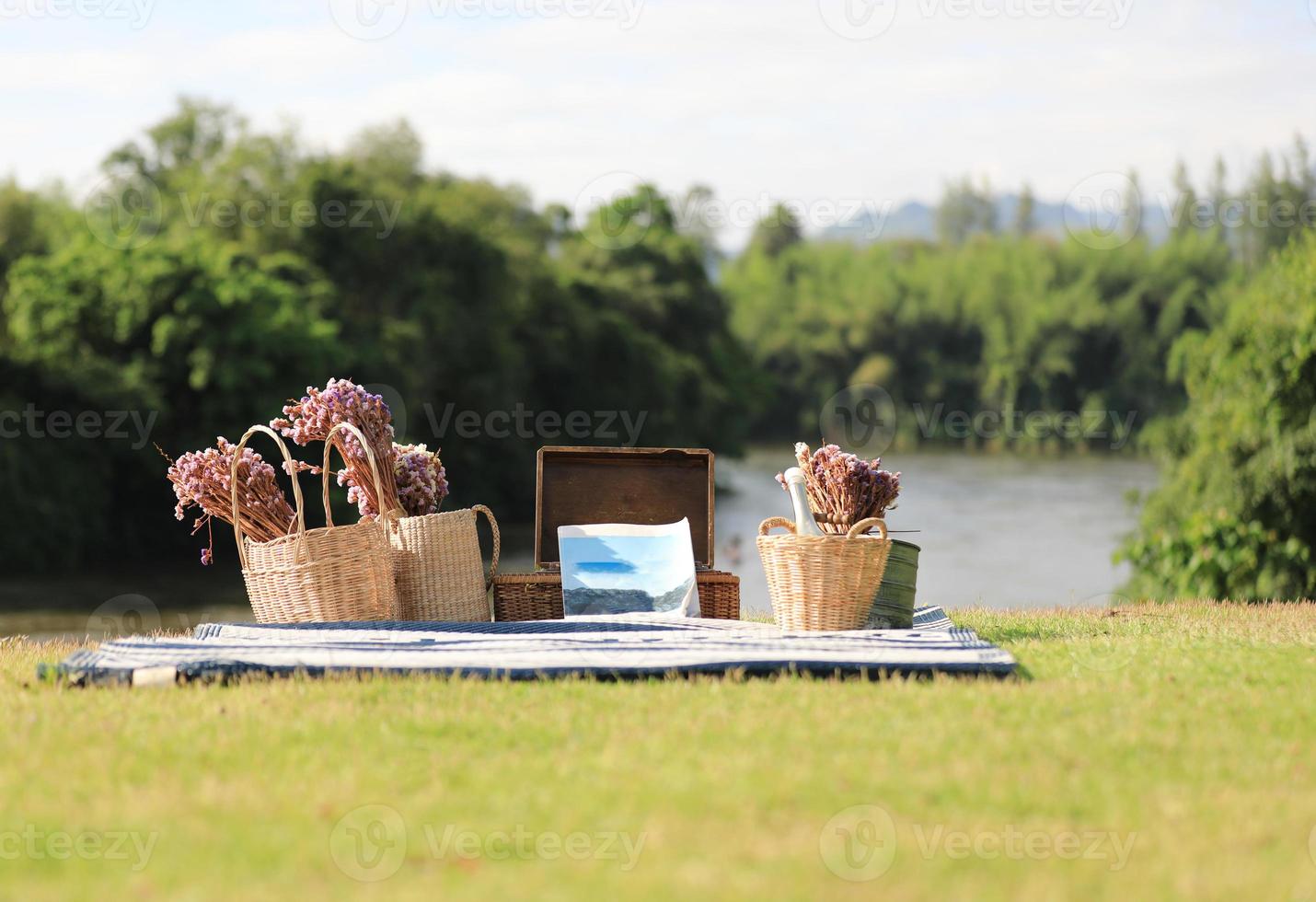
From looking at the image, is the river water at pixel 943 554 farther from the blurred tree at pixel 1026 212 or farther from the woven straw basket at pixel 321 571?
the blurred tree at pixel 1026 212

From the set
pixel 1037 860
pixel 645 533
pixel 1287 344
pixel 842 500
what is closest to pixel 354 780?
pixel 1037 860

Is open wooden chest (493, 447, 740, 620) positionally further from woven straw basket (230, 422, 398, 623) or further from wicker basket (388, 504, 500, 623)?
woven straw basket (230, 422, 398, 623)

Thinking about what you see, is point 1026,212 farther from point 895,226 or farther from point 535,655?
point 535,655

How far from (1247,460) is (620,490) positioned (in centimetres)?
1089

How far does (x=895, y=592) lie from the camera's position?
685 cm

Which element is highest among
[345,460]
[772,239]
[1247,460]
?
[772,239]

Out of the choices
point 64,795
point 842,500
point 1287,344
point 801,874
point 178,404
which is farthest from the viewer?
point 178,404

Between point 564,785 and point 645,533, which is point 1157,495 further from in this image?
point 564,785

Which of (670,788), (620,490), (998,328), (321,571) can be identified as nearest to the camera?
(670,788)

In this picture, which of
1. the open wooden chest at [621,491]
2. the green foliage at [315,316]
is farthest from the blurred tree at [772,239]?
the open wooden chest at [621,491]

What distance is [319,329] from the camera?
2839 cm

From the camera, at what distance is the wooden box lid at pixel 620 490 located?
26.7 feet

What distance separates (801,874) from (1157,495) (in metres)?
15.9

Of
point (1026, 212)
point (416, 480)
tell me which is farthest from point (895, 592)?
point (1026, 212)
